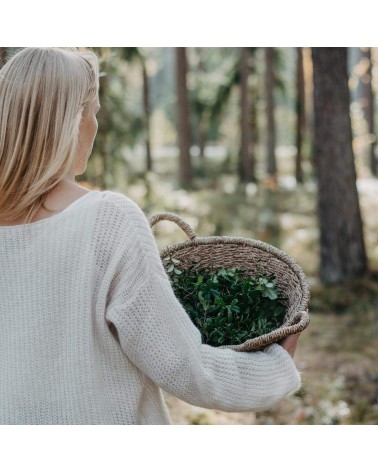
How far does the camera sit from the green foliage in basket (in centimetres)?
174

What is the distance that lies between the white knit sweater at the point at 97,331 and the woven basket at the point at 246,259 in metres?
0.22

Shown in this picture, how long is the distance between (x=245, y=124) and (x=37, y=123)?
11.2 m

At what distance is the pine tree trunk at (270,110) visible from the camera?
12180 millimetres

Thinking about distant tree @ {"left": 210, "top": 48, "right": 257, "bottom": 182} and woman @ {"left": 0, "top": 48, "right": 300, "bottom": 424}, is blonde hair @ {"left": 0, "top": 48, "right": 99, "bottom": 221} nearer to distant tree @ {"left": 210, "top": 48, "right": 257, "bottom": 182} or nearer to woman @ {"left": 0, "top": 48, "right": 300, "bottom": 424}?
woman @ {"left": 0, "top": 48, "right": 300, "bottom": 424}

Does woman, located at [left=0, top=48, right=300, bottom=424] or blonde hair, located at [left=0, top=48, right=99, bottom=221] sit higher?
blonde hair, located at [left=0, top=48, right=99, bottom=221]

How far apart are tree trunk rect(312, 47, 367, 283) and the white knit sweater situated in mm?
5422

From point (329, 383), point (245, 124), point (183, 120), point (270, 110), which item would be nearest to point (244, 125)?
point (245, 124)

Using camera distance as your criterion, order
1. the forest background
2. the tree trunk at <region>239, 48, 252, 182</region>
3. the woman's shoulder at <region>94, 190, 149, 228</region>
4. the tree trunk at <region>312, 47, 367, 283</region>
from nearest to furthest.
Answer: the woman's shoulder at <region>94, 190, 149, 228</region>
the forest background
the tree trunk at <region>312, 47, 367, 283</region>
the tree trunk at <region>239, 48, 252, 182</region>

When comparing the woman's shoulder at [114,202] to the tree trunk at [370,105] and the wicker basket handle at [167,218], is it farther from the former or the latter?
the tree trunk at [370,105]

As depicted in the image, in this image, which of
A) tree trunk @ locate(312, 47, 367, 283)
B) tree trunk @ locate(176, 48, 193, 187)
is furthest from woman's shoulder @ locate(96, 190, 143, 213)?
tree trunk @ locate(176, 48, 193, 187)

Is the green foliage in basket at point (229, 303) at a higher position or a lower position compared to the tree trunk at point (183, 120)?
higher

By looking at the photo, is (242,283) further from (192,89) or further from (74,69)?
(192,89)

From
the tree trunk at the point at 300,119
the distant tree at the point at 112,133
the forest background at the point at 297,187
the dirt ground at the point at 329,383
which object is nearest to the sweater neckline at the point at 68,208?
the forest background at the point at 297,187
